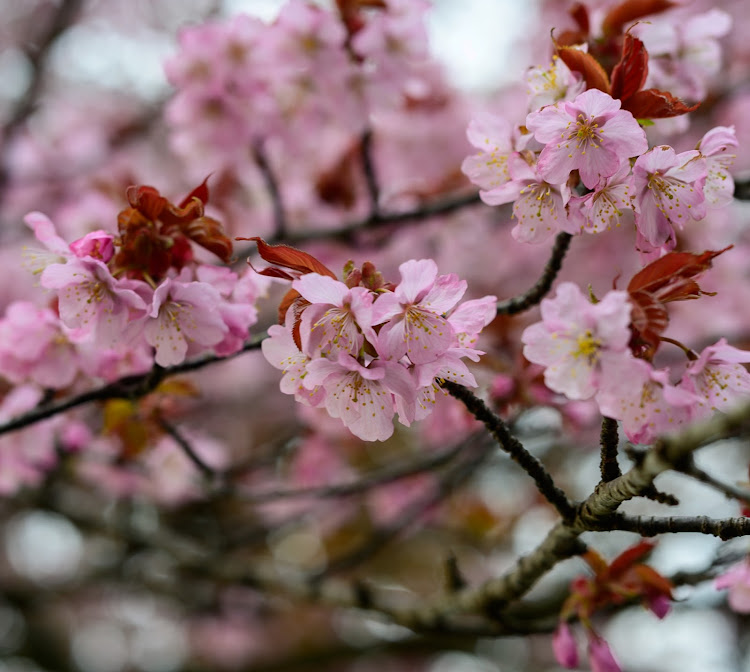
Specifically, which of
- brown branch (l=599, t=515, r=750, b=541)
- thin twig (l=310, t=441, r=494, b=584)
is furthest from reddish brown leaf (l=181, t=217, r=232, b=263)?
thin twig (l=310, t=441, r=494, b=584)

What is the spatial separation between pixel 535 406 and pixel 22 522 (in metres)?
4.06

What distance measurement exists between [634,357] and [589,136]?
28 centimetres

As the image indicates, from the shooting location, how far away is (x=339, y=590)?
71.4 inches

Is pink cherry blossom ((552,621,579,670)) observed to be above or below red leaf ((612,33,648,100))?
below

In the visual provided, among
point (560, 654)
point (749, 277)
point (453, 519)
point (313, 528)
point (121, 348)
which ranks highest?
point (121, 348)

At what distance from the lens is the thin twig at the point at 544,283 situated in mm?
1016

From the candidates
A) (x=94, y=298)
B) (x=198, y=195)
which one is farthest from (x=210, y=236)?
(x=94, y=298)

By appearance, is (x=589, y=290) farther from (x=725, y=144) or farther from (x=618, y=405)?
(x=725, y=144)

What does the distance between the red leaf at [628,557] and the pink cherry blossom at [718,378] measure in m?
0.38

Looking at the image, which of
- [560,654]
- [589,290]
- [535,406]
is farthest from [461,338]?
[535,406]

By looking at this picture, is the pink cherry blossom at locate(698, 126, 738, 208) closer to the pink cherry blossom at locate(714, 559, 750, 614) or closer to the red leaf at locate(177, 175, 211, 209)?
the pink cherry blossom at locate(714, 559, 750, 614)

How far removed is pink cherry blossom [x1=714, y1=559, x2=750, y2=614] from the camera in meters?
1.13

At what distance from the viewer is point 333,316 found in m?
0.83

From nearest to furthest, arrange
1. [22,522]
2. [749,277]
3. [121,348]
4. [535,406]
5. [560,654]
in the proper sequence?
[121,348] → [560,654] → [535,406] → [749,277] → [22,522]
